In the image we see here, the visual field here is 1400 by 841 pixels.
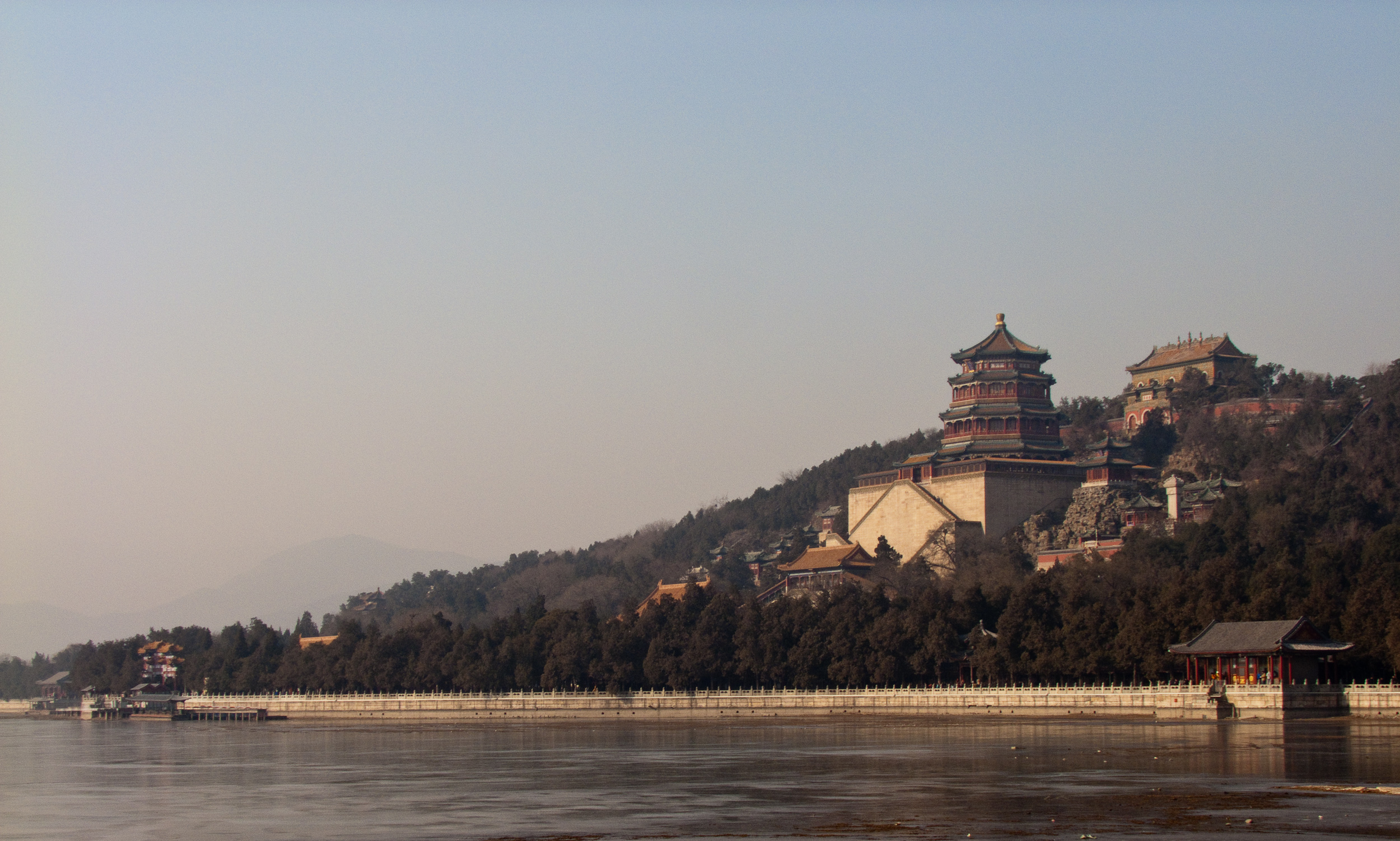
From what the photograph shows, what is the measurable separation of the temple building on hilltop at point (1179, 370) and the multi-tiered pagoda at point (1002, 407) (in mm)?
15889

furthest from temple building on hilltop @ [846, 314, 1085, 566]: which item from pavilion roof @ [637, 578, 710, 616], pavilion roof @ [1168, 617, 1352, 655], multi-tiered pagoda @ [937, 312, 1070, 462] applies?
pavilion roof @ [1168, 617, 1352, 655]

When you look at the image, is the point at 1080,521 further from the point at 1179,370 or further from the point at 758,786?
the point at 758,786

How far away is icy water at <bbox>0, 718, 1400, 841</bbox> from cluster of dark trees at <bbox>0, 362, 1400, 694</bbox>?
9099mm

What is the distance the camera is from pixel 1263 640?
61.1 metres

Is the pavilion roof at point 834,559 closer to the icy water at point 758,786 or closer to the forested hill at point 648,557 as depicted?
the forested hill at point 648,557

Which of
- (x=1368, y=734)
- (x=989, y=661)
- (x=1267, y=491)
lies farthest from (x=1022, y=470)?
(x=1368, y=734)

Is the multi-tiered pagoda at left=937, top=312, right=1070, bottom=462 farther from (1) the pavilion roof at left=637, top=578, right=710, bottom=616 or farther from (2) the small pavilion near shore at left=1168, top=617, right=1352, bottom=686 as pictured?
(2) the small pavilion near shore at left=1168, top=617, right=1352, bottom=686

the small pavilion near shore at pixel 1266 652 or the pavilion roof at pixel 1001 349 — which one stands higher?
the pavilion roof at pixel 1001 349

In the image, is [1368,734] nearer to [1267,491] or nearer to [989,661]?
[989,661]

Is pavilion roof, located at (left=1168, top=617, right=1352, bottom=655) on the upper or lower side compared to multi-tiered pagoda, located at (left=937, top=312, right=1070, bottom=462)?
lower

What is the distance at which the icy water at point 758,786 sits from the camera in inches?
1149

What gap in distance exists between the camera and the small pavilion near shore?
2379 inches

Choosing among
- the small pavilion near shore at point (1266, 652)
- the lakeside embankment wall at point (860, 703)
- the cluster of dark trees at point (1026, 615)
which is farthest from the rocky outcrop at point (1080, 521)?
the small pavilion near shore at point (1266, 652)

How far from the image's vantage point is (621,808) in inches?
1296
